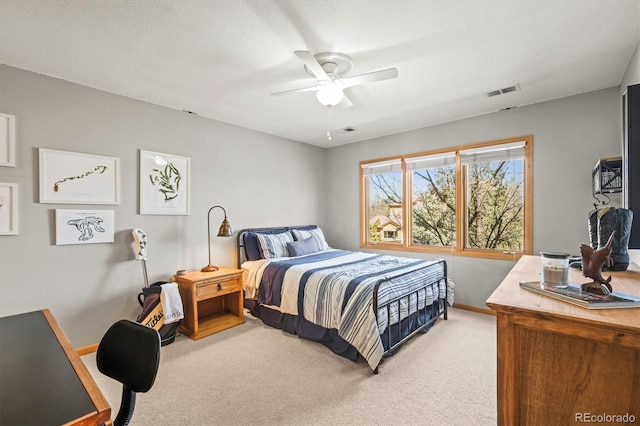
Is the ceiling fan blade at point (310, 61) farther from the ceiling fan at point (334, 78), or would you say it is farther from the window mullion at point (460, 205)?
the window mullion at point (460, 205)

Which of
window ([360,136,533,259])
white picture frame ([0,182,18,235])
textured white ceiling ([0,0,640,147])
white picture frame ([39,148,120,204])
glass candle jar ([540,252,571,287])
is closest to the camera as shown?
glass candle jar ([540,252,571,287])

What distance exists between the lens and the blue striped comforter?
2467mm

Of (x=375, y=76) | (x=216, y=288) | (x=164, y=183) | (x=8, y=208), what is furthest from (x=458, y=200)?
(x=8, y=208)

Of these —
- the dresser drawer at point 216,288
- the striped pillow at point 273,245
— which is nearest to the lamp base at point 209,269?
the dresser drawer at point 216,288

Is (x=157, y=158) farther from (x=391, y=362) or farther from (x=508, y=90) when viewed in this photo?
(x=508, y=90)

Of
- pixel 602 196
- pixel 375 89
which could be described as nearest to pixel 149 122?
pixel 375 89

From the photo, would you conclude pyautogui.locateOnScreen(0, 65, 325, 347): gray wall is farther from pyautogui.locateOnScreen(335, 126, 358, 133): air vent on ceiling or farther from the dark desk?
the dark desk

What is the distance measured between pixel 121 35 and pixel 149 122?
1.36 m

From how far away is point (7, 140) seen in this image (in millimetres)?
2451

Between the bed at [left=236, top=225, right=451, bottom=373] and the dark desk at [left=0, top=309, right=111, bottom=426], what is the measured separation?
192 centimetres

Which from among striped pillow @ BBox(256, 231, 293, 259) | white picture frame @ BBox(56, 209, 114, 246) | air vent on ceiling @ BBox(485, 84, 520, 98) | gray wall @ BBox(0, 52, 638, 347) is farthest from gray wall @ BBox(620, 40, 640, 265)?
white picture frame @ BBox(56, 209, 114, 246)

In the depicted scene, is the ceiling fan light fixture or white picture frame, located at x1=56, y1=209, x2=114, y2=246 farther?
white picture frame, located at x1=56, y1=209, x2=114, y2=246

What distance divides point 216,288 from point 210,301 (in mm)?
490

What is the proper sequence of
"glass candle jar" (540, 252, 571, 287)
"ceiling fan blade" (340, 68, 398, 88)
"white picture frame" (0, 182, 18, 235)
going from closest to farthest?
"glass candle jar" (540, 252, 571, 287), "ceiling fan blade" (340, 68, 398, 88), "white picture frame" (0, 182, 18, 235)
